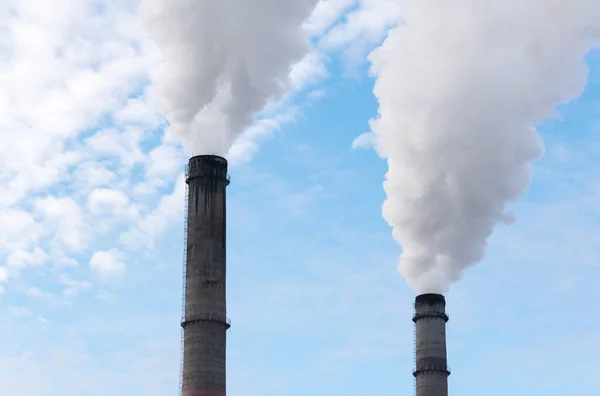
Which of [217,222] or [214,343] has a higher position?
[217,222]

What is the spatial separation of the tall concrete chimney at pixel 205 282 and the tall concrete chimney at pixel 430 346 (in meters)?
13.7

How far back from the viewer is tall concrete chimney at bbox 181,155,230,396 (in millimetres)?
39969

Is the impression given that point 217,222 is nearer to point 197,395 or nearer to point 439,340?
point 197,395

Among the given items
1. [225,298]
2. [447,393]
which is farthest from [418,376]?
[225,298]

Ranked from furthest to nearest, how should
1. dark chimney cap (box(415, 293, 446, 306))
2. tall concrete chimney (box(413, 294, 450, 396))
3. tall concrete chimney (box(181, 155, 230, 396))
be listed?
dark chimney cap (box(415, 293, 446, 306))
tall concrete chimney (box(413, 294, 450, 396))
tall concrete chimney (box(181, 155, 230, 396))

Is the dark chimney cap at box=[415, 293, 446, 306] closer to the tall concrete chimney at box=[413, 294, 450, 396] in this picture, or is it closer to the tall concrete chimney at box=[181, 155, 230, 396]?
the tall concrete chimney at box=[413, 294, 450, 396]

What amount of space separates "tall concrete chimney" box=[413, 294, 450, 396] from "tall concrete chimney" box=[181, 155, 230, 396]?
13.7 metres

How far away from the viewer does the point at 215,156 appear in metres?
43.0

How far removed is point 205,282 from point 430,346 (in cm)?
1507

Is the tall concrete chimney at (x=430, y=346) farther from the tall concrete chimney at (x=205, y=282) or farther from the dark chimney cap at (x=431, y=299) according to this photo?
the tall concrete chimney at (x=205, y=282)

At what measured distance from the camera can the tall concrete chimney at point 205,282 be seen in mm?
39969

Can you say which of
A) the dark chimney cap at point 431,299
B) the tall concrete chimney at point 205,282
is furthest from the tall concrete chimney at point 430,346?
the tall concrete chimney at point 205,282

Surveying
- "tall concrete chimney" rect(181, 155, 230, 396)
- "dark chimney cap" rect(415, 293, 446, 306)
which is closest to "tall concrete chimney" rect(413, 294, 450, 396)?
"dark chimney cap" rect(415, 293, 446, 306)

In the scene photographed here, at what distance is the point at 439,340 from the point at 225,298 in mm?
14335
